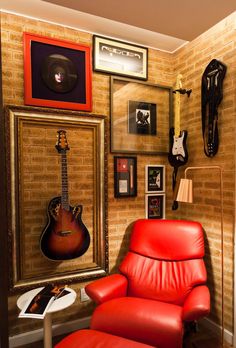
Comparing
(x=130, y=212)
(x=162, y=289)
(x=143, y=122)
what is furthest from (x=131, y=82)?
(x=162, y=289)

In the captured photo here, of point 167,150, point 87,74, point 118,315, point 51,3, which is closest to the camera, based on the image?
point 118,315

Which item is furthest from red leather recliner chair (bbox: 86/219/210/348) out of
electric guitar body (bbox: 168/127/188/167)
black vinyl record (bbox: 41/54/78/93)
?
black vinyl record (bbox: 41/54/78/93)

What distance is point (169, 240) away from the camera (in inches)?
87.4

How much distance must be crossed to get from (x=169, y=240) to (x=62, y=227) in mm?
957

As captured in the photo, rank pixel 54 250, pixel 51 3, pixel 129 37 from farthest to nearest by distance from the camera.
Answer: pixel 129 37
pixel 54 250
pixel 51 3

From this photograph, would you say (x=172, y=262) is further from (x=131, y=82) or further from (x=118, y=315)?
(x=131, y=82)

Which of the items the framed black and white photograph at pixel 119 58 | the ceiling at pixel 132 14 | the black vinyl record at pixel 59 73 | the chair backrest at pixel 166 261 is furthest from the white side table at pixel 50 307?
the ceiling at pixel 132 14

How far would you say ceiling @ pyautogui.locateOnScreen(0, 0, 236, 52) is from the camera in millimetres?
1982

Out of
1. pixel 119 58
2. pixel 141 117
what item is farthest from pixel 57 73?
pixel 141 117

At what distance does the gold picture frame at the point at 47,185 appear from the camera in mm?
2057

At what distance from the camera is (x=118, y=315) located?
169 cm

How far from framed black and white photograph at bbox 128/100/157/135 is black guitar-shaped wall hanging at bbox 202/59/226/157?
0.54 meters

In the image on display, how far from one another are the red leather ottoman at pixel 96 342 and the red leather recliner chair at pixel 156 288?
0.14 metres

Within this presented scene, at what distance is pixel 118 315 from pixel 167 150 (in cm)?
170
